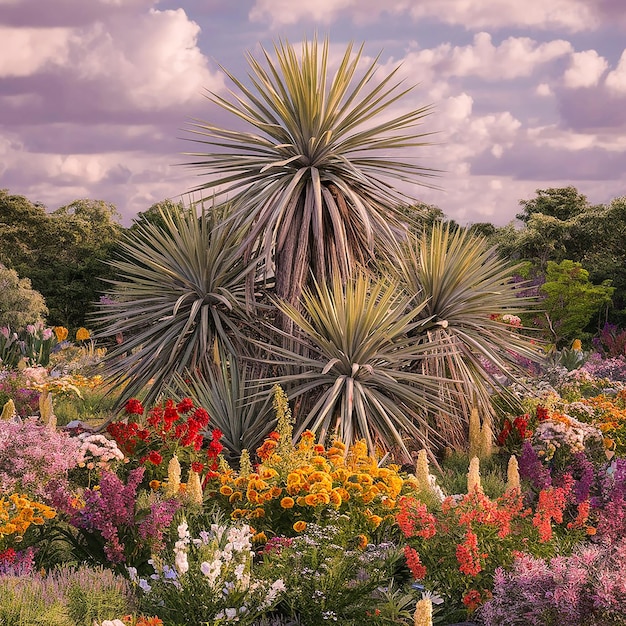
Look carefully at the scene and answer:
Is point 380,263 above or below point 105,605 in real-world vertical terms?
above

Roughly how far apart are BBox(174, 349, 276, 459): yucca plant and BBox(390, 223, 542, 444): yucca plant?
6.15 feet

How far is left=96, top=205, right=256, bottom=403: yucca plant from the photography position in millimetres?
10352

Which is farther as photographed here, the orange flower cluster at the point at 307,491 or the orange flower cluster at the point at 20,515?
the orange flower cluster at the point at 307,491

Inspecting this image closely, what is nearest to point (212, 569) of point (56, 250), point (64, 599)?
point (64, 599)

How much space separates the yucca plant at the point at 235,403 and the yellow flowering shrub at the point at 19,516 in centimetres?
301

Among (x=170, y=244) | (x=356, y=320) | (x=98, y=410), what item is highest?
(x=170, y=244)

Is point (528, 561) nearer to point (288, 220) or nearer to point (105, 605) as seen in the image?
point (105, 605)

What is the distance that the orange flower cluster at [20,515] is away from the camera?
6.59 metres

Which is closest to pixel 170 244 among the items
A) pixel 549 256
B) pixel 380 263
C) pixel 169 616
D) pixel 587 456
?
pixel 380 263

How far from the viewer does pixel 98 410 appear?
1364 cm

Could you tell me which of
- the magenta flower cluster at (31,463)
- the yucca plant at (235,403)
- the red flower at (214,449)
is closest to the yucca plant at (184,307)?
the yucca plant at (235,403)

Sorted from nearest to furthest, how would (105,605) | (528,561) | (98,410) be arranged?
(105,605), (528,561), (98,410)

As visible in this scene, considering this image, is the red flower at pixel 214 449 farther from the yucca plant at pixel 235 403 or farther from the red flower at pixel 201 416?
the yucca plant at pixel 235 403

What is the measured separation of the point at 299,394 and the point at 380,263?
2213 millimetres
